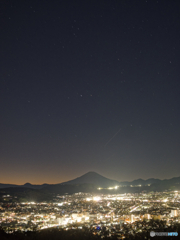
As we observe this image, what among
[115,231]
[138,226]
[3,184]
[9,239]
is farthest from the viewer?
[3,184]

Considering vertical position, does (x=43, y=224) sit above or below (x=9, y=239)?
below

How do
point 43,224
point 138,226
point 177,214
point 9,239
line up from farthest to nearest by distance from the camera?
point 177,214
point 43,224
point 138,226
point 9,239

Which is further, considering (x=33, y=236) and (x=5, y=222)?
(x=5, y=222)

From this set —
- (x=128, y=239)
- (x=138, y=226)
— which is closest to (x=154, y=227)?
(x=138, y=226)

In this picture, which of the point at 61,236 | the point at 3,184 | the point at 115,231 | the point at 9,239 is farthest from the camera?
A: the point at 3,184

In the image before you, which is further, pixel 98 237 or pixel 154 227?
pixel 154 227

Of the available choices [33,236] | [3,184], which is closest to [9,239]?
[33,236]

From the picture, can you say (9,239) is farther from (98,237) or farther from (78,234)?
(98,237)

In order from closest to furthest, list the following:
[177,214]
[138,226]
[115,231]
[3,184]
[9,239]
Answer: [9,239] → [115,231] → [138,226] → [177,214] → [3,184]

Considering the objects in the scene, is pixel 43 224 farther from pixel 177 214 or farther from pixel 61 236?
pixel 177 214
